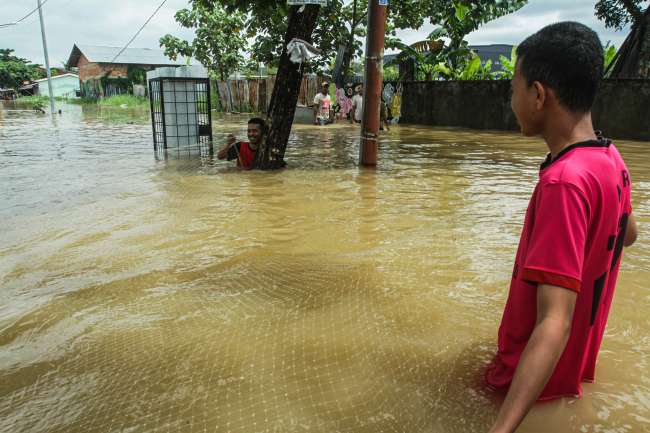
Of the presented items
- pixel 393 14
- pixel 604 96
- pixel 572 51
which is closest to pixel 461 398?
pixel 572 51

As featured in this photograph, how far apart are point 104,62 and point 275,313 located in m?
50.9

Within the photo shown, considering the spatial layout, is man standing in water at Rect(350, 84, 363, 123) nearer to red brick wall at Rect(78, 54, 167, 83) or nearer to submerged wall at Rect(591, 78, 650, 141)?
submerged wall at Rect(591, 78, 650, 141)

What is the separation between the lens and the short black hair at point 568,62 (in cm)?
130

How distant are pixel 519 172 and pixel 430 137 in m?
5.89

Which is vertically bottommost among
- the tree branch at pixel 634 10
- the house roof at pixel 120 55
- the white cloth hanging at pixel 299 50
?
the white cloth hanging at pixel 299 50

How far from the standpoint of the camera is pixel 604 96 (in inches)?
484

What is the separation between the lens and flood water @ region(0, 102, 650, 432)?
1.79 m

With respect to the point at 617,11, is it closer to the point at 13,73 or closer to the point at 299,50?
the point at 299,50

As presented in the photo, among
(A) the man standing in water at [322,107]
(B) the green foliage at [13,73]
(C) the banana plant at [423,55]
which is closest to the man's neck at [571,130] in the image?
(A) the man standing in water at [322,107]

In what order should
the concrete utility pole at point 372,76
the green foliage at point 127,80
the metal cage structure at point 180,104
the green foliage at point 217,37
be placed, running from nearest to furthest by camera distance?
the concrete utility pole at point 372,76 → the metal cage structure at point 180,104 → the green foliage at point 217,37 → the green foliage at point 127,80

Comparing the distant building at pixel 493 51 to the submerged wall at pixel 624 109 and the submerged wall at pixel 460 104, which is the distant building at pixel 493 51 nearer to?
the submerged wall at pixel 460 104

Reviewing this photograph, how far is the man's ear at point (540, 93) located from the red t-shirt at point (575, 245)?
170mm

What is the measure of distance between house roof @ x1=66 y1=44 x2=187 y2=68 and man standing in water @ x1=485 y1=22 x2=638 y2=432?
167ft

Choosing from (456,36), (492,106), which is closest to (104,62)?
(456,36)
